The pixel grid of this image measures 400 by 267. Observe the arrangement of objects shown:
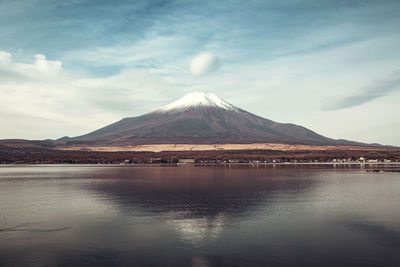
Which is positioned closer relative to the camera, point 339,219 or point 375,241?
point 375,241

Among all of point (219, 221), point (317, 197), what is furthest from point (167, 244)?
point (317, 197)

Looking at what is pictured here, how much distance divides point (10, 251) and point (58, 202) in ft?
55.2

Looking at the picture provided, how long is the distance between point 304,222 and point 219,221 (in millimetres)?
5943

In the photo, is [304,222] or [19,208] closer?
[304,222]

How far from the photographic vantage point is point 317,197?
36312 millimetres

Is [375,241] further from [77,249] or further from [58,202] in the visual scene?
[58,202]

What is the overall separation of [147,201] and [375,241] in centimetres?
2098

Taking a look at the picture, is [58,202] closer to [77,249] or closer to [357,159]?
[77,249]

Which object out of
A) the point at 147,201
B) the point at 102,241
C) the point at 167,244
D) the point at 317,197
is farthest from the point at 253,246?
the point at 317,197

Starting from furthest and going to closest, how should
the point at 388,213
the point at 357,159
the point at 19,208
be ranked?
the point at 357,159
the point at 19,208
the point at 388,213

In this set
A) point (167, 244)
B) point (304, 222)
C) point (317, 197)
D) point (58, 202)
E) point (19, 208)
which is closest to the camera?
point (167, 244)

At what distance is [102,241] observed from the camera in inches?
770

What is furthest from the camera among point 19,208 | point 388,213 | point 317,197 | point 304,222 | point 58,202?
point 317,197

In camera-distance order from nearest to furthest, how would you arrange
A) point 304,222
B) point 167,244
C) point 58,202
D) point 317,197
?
point 167,244 < point 304,222 < point 58,202 < point 317,197
